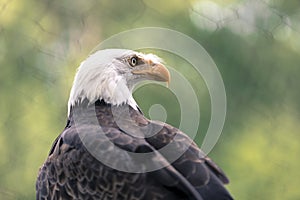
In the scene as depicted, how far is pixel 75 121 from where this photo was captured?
162 centimetres

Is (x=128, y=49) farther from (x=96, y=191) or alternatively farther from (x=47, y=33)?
(x=96, y=191)

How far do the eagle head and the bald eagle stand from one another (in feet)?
0.13

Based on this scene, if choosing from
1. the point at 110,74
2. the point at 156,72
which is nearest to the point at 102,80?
the point at 110,74

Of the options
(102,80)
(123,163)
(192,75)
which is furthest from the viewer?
(192,75)

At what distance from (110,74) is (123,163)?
Answer: 0.39 m

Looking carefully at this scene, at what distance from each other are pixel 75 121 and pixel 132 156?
0.27 meters

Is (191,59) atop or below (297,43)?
below

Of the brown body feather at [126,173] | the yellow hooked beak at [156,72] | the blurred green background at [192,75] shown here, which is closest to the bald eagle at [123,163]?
the brown body feather at [126,173]

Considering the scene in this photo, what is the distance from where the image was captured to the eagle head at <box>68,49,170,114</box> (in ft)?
5.65

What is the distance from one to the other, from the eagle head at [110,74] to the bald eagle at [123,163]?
0.13 feet

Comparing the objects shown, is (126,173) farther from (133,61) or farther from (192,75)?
(192,75)

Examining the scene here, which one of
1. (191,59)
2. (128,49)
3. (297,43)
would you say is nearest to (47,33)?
(128,49)

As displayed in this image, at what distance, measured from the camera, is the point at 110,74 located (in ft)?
5.68

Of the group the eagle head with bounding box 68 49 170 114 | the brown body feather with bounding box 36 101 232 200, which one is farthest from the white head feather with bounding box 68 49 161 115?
the brown body feather with bounding box 36 101 232 200
